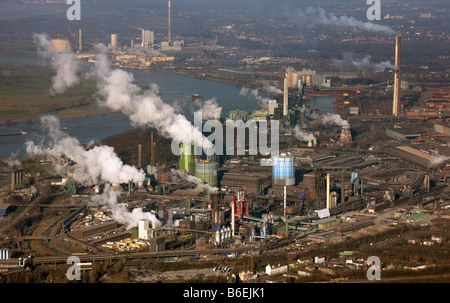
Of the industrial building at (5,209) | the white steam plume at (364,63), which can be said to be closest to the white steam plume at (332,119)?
the white steam plume at (364,63)

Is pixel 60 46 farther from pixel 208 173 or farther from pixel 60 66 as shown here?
pixel 208 173

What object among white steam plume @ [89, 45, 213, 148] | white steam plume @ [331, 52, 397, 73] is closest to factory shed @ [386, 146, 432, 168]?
white steam plume @ [89, 45, 213, 148]

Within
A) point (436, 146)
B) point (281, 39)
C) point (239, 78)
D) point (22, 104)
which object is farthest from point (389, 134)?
point (281, 39)

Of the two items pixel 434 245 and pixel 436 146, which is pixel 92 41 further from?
pixel 434 245

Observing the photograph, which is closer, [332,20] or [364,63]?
[364,63]

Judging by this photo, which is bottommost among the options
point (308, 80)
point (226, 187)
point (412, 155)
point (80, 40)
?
point (226, 187)

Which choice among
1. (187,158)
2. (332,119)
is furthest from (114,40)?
(187,158)
